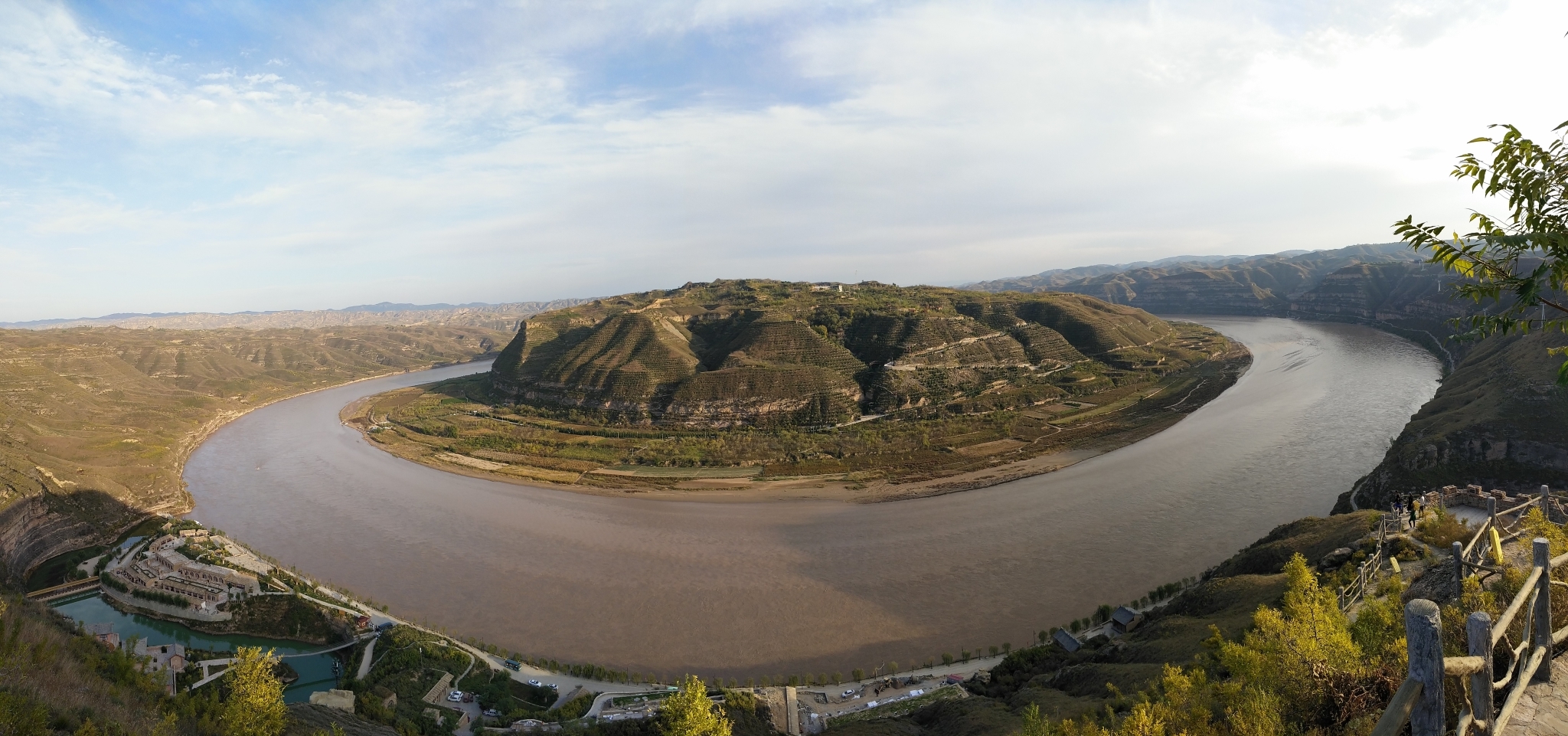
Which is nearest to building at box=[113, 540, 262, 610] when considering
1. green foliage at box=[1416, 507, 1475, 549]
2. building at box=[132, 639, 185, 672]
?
building at box=[132, 639, 185, 672]

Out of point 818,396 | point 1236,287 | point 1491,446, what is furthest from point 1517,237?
point 1236,287

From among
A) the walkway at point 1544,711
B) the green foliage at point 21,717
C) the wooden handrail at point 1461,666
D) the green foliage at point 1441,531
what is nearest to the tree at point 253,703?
the green foliage at point 21,717

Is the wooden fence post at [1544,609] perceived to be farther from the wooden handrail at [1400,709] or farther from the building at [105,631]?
the building at [105,631]

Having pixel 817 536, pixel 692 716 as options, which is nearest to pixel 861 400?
pixel 817 536

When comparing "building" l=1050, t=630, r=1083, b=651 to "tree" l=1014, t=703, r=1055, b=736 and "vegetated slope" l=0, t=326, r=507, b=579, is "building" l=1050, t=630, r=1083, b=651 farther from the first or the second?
"vegetated slope" l=0, t=326, r=507, b=579

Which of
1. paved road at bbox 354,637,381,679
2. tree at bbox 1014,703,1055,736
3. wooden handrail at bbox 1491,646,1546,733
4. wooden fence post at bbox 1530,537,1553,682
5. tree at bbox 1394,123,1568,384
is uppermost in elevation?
tree at bbox 1394,123,1568,384

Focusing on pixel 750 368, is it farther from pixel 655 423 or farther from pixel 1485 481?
pixel 1485 481
